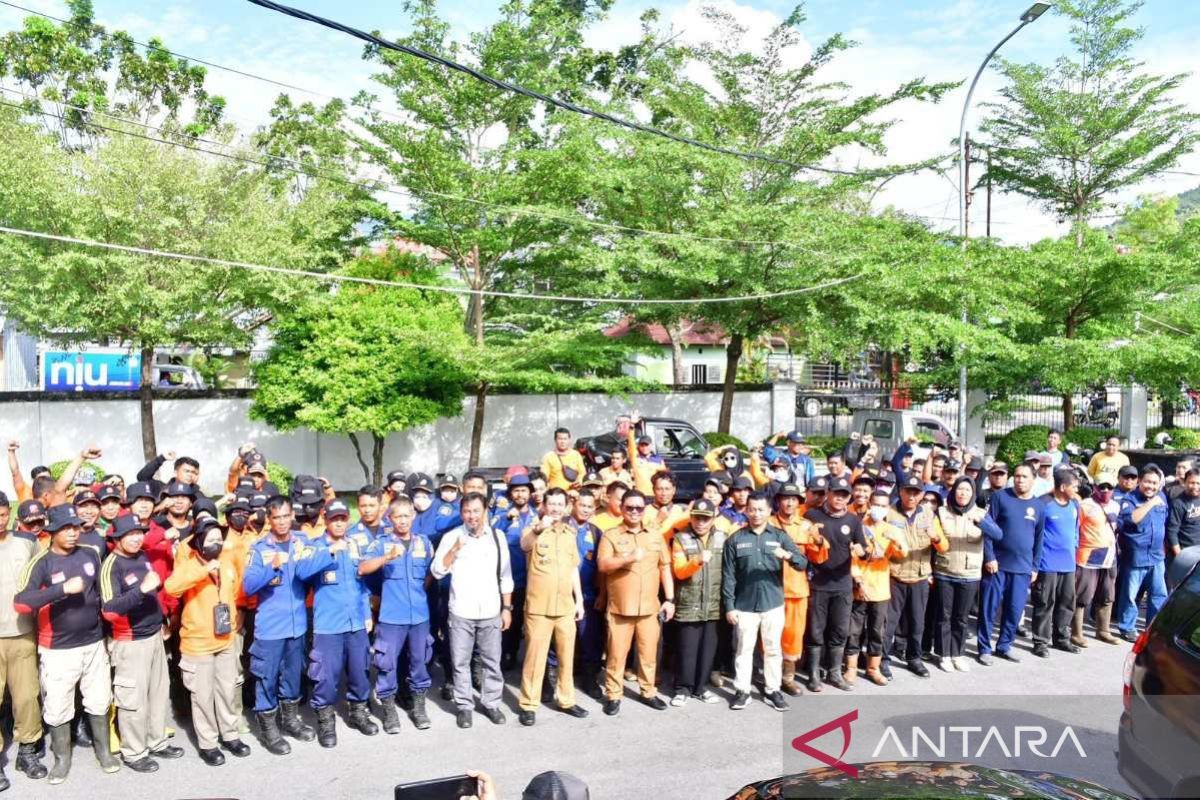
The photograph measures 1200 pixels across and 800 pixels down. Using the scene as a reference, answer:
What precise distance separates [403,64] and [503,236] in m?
3.42

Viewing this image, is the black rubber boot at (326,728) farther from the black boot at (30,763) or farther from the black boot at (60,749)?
the black boot at (30,763)

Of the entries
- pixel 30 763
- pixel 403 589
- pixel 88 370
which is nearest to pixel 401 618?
pixel 403 589

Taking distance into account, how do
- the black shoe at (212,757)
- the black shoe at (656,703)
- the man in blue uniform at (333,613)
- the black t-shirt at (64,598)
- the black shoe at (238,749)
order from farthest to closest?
the black shoe at (656,703) → the man in blue uniform at (333,613) → the black shoe at (238,749) → the black shoe at (212,757) → the black t-shirt at (64,598)

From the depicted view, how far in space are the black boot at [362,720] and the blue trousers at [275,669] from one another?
0.41 metres

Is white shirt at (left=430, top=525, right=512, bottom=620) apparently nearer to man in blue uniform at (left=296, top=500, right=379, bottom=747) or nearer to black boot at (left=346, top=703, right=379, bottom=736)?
man in blue uniform at (left=296, top=500, right=379, bottom=747)

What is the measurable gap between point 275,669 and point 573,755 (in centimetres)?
207

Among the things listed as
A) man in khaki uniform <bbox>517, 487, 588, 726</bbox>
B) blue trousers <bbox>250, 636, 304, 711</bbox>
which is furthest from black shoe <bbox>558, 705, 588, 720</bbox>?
blue trousers <bbox>250, 636, 304, 711</bbox>

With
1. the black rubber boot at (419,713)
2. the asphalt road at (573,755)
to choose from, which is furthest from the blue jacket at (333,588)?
the asphalt road at (573,755)

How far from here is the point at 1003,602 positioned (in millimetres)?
7664

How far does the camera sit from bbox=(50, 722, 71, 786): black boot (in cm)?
540

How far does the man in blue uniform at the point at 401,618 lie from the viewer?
6.15 meters

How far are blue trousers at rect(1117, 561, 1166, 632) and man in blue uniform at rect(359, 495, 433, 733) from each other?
6710mm

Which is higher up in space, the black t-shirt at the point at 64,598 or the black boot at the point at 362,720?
the black t-shirt at the point at 64,598

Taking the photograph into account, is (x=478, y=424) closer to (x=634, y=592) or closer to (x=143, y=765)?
(x=634, y=592)
